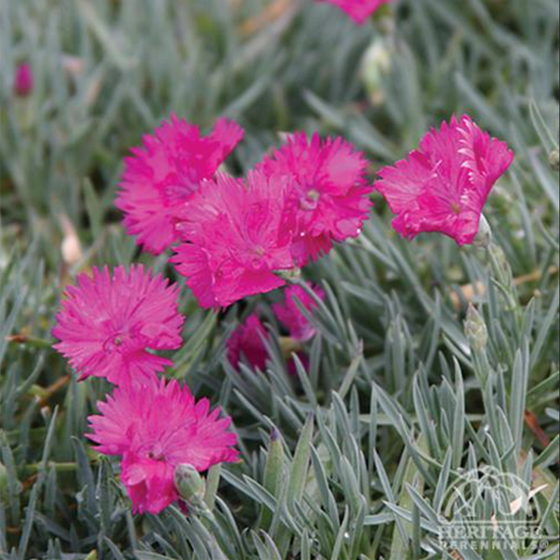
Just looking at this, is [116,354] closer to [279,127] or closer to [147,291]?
[147,291]

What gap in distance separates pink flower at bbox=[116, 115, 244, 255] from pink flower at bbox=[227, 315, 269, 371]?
187 mm

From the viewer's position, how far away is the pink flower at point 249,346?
1.17m

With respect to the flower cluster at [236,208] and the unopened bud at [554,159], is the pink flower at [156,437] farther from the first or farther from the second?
the unopened bud at [554,159]

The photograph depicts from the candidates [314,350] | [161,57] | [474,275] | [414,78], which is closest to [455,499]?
Answer: [314,350]

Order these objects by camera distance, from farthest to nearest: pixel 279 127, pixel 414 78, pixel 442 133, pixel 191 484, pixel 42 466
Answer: pixel 279 127
pixel 414 78
pixel 42 466
pixel 442 133
pixel 191 484

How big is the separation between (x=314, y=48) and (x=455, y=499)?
1168 mm

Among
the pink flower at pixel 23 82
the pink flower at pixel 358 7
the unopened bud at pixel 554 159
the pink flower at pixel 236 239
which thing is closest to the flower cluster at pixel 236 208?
the pink flower at pixel 236 239

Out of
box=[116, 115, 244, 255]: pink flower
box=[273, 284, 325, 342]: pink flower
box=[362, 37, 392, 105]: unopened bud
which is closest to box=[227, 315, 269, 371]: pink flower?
box=[273, 284, 325, 342]: pink flower

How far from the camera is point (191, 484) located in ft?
2.63

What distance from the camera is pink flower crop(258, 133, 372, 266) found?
3.14 ft

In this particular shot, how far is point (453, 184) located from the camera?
2.94 feet

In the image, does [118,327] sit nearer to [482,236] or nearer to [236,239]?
[236,239]

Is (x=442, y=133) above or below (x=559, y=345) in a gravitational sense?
above

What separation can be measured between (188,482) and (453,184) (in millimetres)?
378
